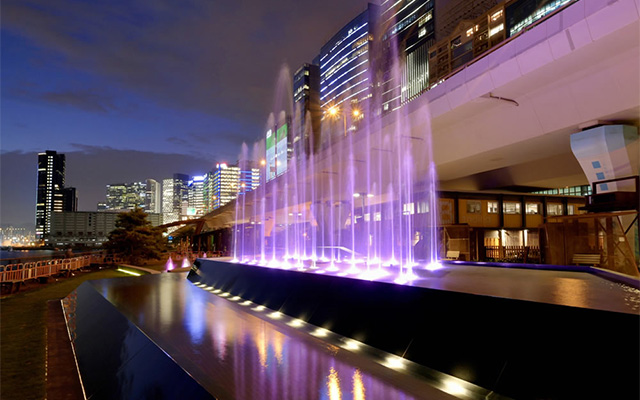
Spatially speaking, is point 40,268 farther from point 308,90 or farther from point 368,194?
point 308,90

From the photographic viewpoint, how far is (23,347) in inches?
253

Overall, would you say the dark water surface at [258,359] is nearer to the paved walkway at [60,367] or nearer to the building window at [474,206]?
the paved walkway at [60,367]

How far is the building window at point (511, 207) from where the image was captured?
2452 cm

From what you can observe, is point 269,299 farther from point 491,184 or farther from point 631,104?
point 491,184

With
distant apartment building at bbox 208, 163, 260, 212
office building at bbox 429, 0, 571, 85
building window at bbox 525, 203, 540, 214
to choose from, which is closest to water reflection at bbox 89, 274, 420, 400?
building window at bbox 525, 203, 540, 214

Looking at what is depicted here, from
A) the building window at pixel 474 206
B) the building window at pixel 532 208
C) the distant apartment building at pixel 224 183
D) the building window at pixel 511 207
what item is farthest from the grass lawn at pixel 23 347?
the distant apartment building at pixel 224 183

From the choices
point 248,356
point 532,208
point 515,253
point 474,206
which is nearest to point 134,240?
point 474,206

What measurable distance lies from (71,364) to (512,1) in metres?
70.1

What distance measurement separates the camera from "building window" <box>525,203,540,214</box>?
25.4 m

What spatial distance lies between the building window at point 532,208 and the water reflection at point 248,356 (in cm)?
2363

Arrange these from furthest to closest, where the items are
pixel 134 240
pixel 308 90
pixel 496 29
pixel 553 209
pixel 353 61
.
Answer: pixel 308 90 < pixel 353 61 < pixel 496 29 < pixel 134 240 < pixel 553 209

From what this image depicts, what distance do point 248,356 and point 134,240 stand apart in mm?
29383

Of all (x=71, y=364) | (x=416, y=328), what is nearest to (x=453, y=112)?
(x=416, y=328)

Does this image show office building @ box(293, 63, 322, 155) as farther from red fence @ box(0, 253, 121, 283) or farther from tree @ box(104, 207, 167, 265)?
red fence @ box(0, 253, 121, 283)
